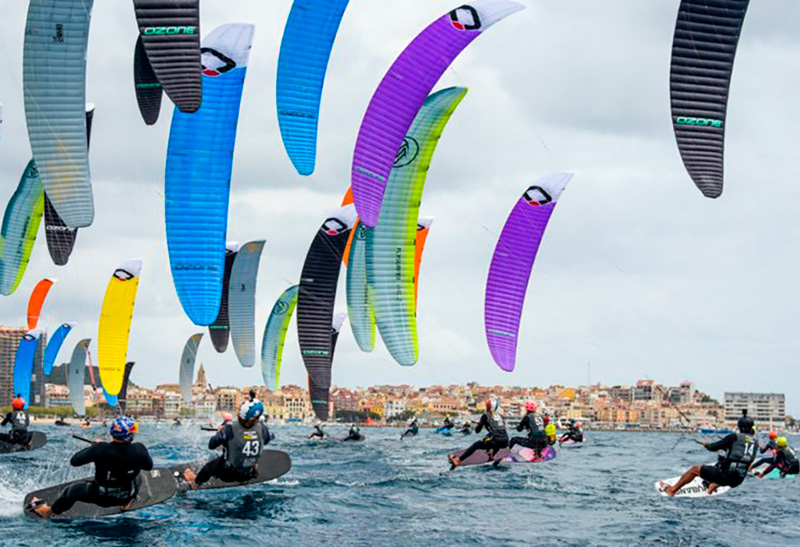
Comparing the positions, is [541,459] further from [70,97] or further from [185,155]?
[70,97]

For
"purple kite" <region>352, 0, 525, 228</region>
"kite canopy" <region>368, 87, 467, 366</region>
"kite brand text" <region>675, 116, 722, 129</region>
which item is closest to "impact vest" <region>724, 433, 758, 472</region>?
"kite brand text" <region>675, 116, 722, 129</region>

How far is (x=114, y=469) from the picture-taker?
13008 mm

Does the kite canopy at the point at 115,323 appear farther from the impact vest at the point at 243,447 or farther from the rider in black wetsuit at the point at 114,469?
the rider in black wetsuit at the point at 114,469

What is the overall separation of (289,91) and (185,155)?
3118 mm

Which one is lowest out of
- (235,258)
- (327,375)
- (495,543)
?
(495,543)

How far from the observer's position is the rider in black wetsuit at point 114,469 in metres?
12.9

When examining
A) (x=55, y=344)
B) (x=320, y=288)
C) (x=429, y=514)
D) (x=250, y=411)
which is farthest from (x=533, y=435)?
(x=55, y=344)

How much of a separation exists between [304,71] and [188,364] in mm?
39342

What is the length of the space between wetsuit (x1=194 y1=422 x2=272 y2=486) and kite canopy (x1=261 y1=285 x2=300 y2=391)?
1052 inches

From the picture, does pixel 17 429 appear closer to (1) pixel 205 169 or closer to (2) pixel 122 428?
(1) pixel 205 169

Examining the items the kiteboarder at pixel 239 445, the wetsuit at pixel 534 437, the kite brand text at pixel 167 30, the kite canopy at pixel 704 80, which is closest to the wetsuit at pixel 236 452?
the kiteboarder at pixel 239 445

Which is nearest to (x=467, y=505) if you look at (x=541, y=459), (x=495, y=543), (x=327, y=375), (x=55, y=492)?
(x=495, y=543)

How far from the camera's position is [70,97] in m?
19.6

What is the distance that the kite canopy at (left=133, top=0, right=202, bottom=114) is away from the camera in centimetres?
1714
